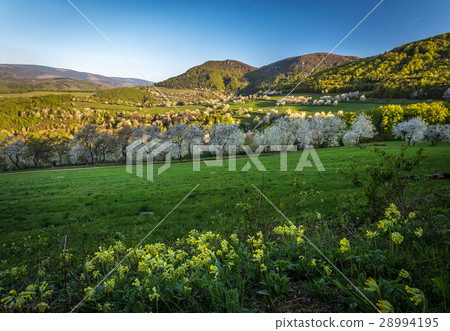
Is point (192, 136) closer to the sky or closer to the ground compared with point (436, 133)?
closer to the ground

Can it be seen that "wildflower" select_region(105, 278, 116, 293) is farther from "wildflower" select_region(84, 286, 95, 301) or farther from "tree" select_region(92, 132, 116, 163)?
"tree" select_region(92, 132, 116, 163)

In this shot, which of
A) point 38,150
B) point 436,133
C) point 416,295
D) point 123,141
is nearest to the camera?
point 416,295

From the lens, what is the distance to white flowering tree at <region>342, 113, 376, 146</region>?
180ft

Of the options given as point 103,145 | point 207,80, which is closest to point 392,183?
point 207,80

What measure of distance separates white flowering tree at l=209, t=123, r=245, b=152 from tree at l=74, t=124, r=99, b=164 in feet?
117

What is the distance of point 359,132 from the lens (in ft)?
181

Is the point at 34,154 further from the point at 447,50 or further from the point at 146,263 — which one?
the point at 447,50

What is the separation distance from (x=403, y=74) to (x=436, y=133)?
15.2 m

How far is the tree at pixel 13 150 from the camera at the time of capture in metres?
54.2

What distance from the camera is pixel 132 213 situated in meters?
10.5

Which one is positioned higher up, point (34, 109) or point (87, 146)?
point (34, 109)

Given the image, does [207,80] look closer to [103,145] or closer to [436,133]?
[103,145]
